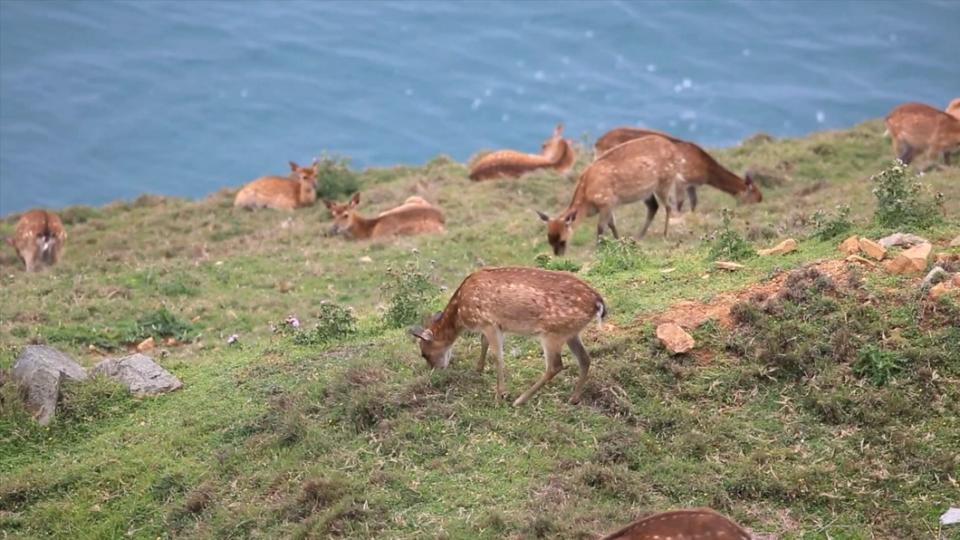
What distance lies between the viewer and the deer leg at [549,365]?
357 inches

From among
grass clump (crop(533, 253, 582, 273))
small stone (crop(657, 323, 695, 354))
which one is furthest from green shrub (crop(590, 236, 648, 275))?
small stone (crop(657, 323, 695, 354))

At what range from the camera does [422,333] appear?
9656 mm

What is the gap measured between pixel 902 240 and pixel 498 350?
3.84 meters

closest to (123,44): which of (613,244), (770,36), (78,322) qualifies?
(770,36)

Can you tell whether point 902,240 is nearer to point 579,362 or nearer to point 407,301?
point 579,362

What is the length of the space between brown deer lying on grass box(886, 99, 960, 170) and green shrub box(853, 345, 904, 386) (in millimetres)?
9487

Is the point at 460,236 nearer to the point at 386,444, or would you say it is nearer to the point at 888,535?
the point at 386,444

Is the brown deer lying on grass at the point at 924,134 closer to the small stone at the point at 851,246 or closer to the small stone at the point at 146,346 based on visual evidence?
the small stone at the point at 851,246

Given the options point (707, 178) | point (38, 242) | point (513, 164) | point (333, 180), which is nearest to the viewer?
point (707, 178)

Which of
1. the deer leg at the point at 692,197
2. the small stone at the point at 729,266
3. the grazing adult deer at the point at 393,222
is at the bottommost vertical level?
the grazing adult deer at the point at 393,222

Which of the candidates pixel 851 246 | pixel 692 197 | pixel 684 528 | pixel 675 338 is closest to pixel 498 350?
pixel 675 338

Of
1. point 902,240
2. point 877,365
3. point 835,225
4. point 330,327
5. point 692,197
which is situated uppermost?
point 902,240

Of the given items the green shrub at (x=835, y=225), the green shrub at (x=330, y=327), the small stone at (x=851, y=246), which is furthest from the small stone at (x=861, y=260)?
the green shrub at (x=330, y=327)

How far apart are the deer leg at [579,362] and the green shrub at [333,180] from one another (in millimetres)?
13097
